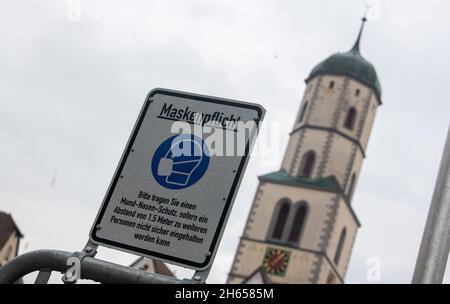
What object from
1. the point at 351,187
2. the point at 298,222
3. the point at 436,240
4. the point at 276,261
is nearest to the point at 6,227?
the point at 276,261

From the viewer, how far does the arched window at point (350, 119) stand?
5328 cm

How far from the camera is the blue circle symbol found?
253 centimetres

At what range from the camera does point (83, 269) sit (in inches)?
90.3

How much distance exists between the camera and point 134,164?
2672mm

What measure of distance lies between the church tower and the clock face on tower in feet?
0.21

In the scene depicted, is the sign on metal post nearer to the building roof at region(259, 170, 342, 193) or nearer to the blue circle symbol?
the blue circle symbol

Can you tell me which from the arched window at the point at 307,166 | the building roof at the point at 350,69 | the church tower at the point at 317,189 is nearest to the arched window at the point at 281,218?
the church tower at the point at 317,189

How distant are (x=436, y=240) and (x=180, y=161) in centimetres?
91

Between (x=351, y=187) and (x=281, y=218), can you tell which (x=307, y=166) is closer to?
(x=351, y=187)

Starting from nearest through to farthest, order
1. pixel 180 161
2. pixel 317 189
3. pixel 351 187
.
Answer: pixel 180 161
pixel 317 189
pixel 351 187

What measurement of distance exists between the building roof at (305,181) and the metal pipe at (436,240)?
4717cm

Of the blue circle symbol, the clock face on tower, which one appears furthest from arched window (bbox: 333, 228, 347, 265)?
the blue circle symbol

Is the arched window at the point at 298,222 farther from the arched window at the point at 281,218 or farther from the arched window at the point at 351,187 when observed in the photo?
the arched window at the point at 351,187
